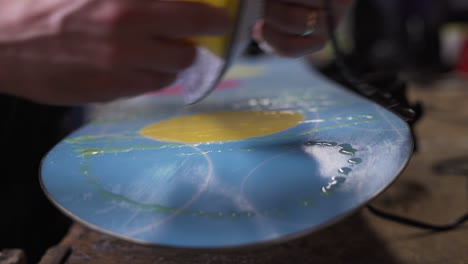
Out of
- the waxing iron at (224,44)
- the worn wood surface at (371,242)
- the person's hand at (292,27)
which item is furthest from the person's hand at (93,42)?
the person's hand at (292,27)

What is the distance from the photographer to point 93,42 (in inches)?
14.8

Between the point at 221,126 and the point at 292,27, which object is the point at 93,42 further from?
the point at 292,27

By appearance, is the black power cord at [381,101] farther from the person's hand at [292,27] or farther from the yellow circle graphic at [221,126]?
the yellow circle graphic at [221,126]

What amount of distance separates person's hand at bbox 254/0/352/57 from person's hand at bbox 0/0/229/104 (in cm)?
31

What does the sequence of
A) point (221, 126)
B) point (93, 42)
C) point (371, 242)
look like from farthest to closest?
point (221, 126) < point (371, 242) < point (93, 42)

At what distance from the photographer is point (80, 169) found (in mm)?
515

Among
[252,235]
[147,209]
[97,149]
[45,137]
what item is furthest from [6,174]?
[252,235]

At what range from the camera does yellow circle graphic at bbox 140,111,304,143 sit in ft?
1.99

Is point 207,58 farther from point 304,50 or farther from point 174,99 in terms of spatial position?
point 174,99

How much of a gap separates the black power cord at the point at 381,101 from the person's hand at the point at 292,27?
1.0 inches

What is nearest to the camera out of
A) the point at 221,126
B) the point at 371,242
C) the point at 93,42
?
the point at 93,42

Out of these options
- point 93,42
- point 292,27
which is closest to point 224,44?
point 93,42

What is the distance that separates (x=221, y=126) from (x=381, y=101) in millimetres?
299

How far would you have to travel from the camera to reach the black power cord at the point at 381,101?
0.58 metres
